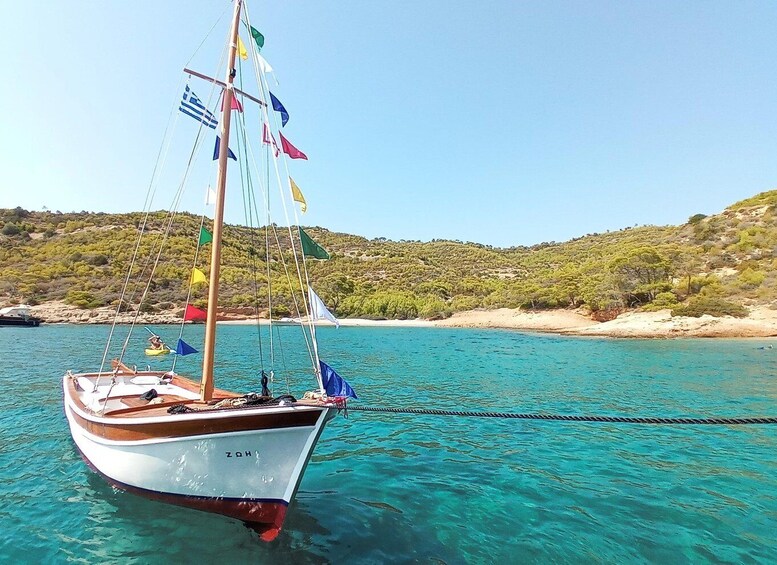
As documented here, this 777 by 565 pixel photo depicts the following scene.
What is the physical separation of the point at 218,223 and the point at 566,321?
55.5m

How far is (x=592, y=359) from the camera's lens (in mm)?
25641

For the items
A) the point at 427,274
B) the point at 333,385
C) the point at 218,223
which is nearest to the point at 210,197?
the point at 218,223

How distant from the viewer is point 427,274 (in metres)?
98.8

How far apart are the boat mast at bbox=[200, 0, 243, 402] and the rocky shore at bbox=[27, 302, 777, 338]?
43353 millimetres

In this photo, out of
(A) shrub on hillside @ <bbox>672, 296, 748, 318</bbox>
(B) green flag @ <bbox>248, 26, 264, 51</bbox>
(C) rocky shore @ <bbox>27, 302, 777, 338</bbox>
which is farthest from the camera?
(A) shrub on hillside @ <bbox>672, 296, 748, 318</bbox>

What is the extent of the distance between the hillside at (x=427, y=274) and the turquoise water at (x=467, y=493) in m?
29.4

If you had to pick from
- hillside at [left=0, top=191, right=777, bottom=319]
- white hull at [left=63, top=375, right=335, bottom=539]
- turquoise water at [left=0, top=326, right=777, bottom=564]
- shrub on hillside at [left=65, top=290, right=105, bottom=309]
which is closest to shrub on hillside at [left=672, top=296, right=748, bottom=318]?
hillside at [left=0, top=191, right=777, bottom=319]

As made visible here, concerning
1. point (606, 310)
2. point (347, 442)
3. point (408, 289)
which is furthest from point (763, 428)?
point (408, 289)

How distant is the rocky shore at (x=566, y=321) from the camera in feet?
128

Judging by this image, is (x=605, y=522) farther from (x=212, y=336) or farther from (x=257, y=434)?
(x=212, y=336)

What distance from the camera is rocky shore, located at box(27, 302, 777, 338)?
128 ft

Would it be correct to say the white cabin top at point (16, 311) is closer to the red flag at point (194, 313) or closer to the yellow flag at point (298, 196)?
the red flag at point (194, 313)

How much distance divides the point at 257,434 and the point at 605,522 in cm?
536

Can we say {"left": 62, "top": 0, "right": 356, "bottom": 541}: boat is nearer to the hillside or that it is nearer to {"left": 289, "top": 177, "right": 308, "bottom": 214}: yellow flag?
{"left": 289, "top": 177, "right": 308, "bottom": 214}: yellow flag
